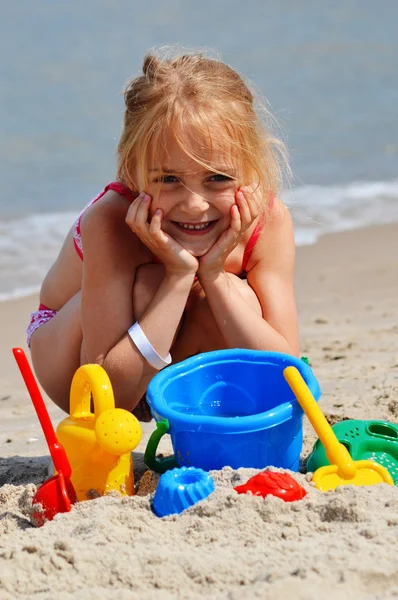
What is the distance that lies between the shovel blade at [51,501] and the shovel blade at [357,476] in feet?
1.99

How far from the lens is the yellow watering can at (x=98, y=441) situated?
216 cm

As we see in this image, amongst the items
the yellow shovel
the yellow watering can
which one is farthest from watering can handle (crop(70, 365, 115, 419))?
the yellow shovel

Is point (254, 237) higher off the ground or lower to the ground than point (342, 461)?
higher

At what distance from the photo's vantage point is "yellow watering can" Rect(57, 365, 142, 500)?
216cm

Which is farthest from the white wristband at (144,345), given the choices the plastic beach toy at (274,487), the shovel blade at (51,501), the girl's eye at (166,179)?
the plastic beach toy at (274,487)

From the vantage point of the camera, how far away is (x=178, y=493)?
200cm

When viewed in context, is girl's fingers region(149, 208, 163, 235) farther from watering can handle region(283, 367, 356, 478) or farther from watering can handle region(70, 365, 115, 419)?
watering can handle region(283, 367, 356, 478)

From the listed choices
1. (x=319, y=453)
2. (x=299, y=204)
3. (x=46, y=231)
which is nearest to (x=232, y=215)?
(x=319, y=453)

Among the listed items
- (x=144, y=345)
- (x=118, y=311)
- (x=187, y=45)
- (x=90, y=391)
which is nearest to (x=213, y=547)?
(x=90, y=391)

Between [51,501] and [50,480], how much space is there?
53 millimetres

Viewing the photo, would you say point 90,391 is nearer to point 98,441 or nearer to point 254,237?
point 98,441

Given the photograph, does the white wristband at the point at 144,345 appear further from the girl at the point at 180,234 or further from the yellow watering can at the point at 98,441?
the yellow watering can at the point at 98,441

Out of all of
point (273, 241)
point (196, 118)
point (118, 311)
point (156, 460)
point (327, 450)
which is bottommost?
point (156, 460)

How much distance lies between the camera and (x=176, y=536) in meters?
1.89
